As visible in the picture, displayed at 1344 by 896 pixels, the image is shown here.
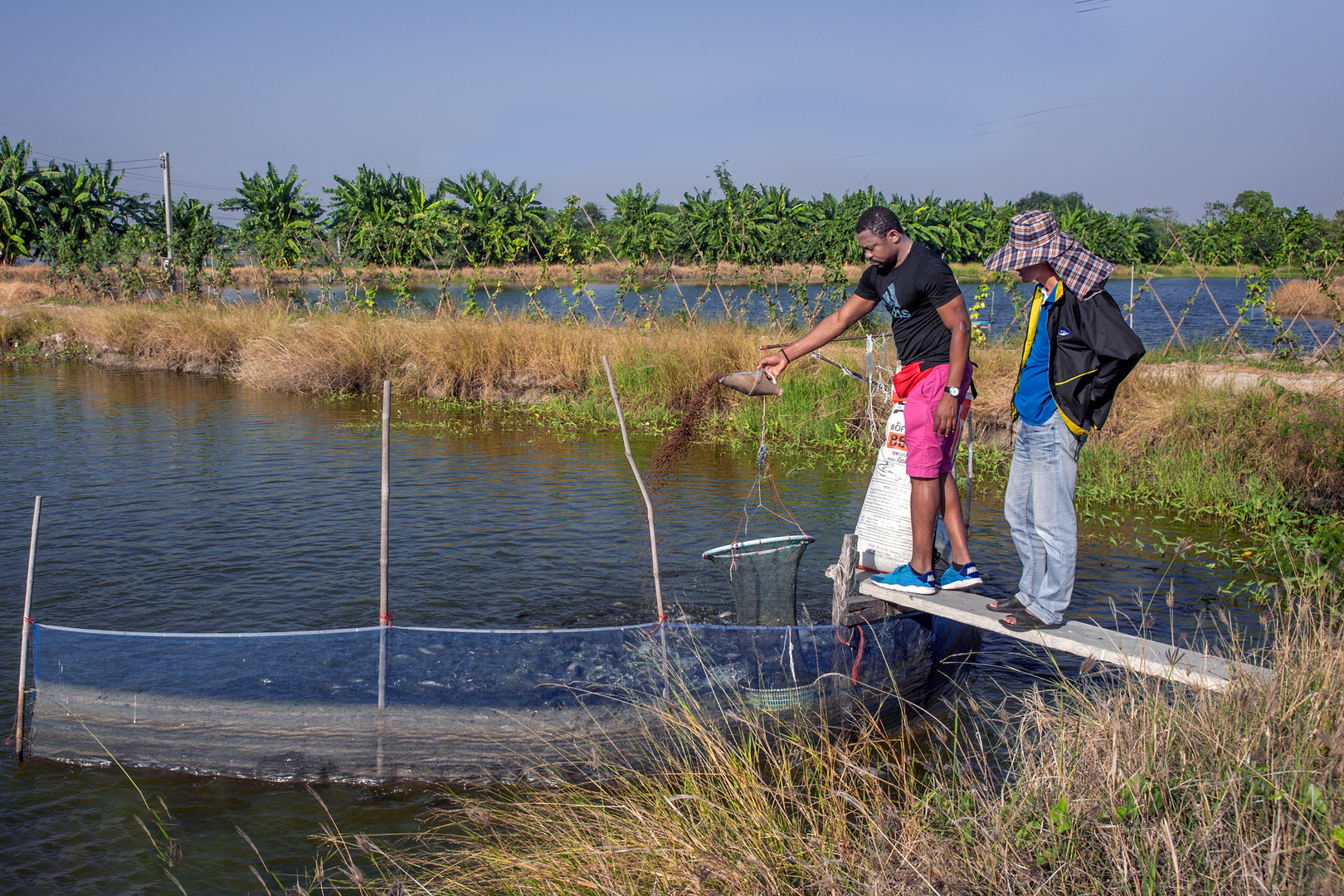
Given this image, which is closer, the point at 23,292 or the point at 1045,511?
the point at 1045,511

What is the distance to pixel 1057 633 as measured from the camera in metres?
4.04

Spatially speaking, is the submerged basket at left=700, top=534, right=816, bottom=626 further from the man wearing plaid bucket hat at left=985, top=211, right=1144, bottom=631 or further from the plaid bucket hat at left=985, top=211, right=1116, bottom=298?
the plaid bucket hat at left=985, top=211, right=1116, bottom=298

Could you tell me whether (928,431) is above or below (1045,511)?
above

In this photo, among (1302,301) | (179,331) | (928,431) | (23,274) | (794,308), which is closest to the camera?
(928,431)

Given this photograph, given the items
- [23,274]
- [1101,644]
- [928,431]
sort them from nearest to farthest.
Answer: [1101,644], [928,431], [23,274]

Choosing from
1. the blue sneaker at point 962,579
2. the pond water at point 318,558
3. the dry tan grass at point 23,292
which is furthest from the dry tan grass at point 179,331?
the blue sneaker at point 962,579

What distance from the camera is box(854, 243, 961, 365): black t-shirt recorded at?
4207 millimetres

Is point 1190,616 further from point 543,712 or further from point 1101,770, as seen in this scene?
point 543,712

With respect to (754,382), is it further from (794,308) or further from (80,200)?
(80,200)

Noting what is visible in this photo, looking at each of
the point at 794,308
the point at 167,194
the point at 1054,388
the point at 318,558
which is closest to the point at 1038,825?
the point at 1054,388

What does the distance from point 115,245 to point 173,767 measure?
26.8 meters

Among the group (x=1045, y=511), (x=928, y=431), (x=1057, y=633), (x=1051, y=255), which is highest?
(x=1051, y=255)

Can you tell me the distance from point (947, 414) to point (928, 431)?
0.45ft

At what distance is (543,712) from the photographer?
4062 mm
